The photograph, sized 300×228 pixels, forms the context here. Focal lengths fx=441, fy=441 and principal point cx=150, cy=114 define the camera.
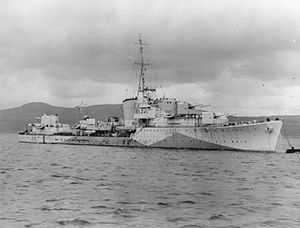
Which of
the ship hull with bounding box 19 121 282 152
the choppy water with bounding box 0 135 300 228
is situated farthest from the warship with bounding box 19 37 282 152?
the choppy water with bounding box 0 135 300 228

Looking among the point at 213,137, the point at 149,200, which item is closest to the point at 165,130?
the point at 213,137

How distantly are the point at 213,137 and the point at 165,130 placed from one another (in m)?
6.73

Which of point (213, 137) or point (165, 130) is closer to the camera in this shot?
point (213, 137)

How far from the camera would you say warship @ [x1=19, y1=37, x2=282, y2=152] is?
152 feet

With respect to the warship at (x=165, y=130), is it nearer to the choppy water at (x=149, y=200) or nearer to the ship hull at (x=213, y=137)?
the ship hull at (x=213, y=137)

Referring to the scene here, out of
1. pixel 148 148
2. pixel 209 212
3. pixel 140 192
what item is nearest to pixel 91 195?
pixel 140 192

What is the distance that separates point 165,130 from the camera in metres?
52.2

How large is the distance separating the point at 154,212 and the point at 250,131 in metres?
33.7

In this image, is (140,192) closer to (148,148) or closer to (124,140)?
(148,148)

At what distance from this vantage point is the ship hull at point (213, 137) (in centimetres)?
4566

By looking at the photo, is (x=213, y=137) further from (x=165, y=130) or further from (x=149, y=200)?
(x=149, y=200)

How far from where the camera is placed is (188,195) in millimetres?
16812

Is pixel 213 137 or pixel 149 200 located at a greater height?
pixel 213 137

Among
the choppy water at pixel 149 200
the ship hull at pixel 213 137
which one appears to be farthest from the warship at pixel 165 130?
the choppy water at pixel 149 200
